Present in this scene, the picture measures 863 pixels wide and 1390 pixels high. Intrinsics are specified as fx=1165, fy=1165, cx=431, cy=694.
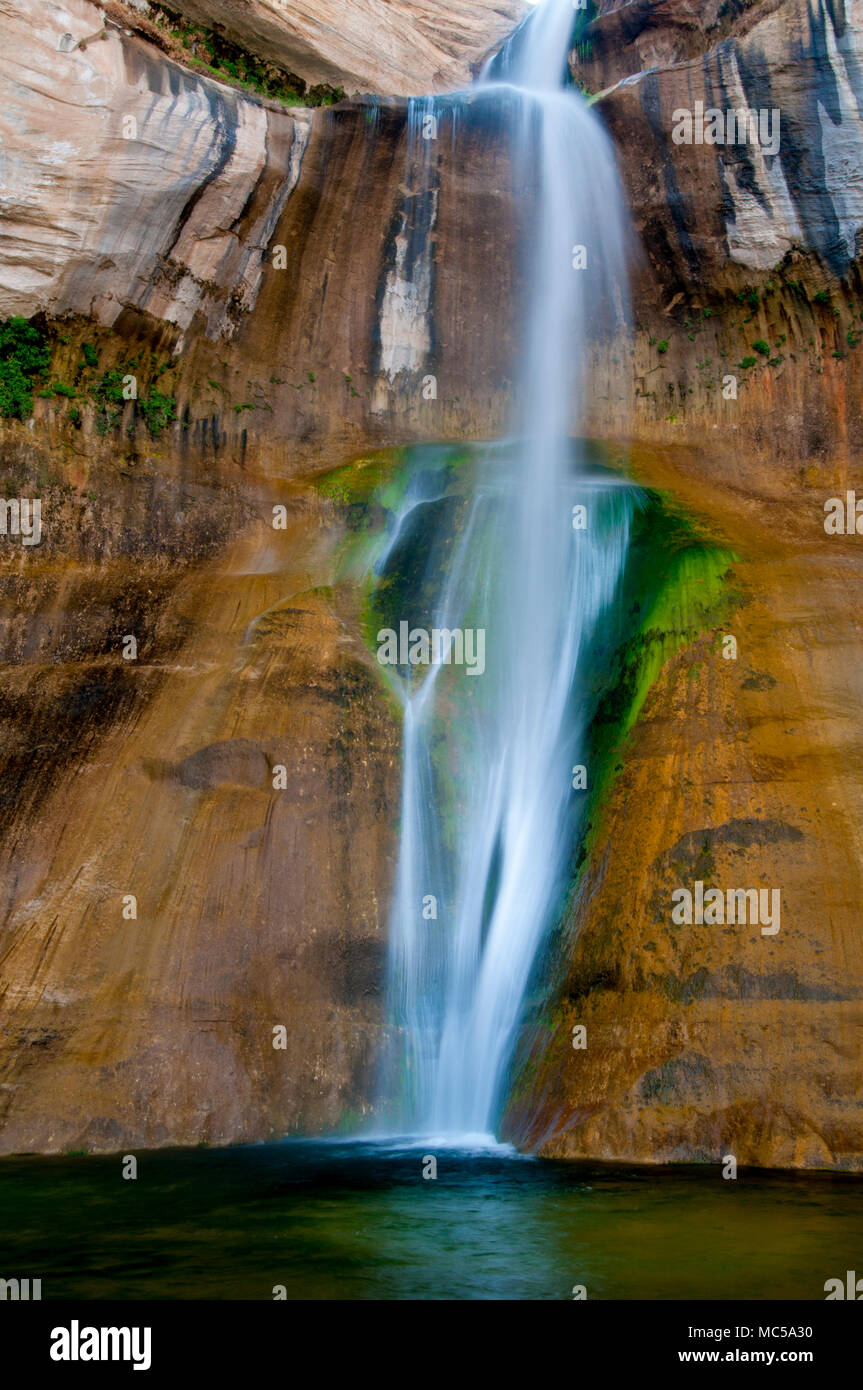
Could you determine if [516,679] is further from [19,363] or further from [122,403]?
[19,363]

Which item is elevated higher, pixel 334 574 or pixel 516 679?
pixel 334 574

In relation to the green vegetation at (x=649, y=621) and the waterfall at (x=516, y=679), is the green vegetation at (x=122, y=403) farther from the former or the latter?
the green vegetation at (x=649, y=621)

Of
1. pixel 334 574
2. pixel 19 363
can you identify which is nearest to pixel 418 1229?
pixel 334 574

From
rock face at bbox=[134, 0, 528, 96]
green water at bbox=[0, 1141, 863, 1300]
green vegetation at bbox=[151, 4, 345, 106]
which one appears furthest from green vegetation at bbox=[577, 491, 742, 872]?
rock face at bbox=[134, 0, 528, 96]

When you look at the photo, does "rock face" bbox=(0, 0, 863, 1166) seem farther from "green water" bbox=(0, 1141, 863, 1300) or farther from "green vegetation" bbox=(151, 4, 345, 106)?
"green water" bbox=(0, 1141, 863, 1300)

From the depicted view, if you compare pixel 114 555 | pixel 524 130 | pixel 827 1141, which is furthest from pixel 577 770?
pixel 524 130

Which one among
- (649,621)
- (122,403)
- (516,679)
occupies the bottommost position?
(516,679)

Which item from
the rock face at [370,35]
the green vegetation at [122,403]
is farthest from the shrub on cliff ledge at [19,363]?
the rock face at [370,35]

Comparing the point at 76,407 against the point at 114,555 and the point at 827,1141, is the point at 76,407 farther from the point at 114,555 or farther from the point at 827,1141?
the point at 827,1141
